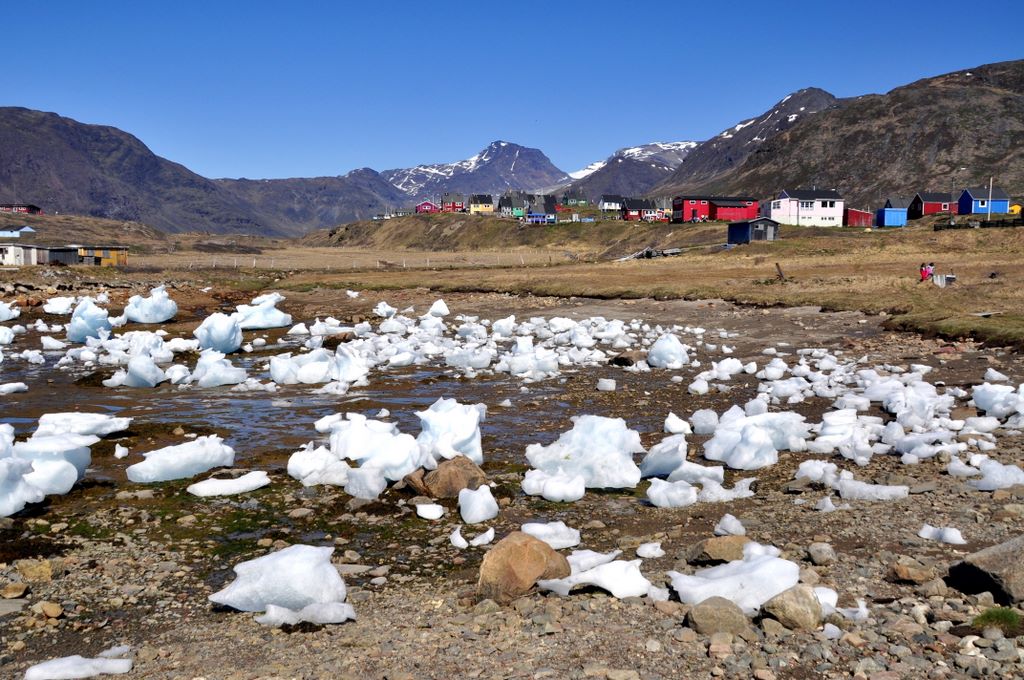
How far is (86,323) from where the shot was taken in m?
23.1

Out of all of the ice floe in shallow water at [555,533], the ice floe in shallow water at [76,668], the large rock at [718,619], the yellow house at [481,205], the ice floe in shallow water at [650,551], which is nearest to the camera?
the ice floe in shallow water at [76,668]

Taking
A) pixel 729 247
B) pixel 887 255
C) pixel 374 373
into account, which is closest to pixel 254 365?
pixel 374 373

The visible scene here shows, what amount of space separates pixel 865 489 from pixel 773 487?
3.18 ft

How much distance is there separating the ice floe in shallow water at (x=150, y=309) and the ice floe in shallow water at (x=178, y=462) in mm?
19410

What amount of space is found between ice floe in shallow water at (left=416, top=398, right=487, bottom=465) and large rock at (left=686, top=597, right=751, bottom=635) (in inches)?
182

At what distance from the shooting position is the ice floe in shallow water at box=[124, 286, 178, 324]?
89.7 feet

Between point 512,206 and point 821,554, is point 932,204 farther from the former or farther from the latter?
point 821,554

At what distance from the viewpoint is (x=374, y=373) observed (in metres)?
17.3

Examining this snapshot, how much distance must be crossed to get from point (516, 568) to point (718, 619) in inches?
57.8

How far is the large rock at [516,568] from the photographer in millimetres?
5914

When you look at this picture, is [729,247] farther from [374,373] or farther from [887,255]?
[374,373]

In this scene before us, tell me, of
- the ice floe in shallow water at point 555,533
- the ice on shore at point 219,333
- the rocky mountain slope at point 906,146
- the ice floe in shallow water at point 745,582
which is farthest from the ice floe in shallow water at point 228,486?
the rocky mountain slope at point 906,146

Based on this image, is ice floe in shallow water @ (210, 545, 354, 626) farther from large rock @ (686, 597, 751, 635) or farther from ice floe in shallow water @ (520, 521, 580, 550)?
large rock @ (686, 597, 751, 635)

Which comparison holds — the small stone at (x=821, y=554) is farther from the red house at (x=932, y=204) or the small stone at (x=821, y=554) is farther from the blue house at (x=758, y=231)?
the red house at (x=932, y=204)
